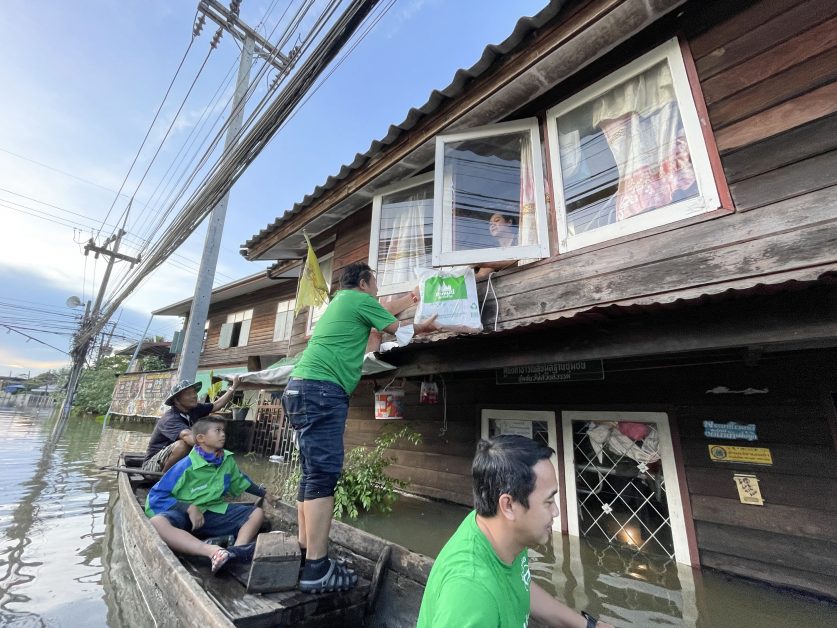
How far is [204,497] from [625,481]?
4.09 metres

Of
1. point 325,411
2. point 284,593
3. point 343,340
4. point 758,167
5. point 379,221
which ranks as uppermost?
point 379,221

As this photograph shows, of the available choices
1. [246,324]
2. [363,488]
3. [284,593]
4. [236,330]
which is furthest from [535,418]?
[236,330]

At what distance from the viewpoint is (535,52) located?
3377mm

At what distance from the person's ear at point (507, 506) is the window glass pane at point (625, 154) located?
9.42 ft

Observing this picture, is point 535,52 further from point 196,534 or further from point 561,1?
point 196,534

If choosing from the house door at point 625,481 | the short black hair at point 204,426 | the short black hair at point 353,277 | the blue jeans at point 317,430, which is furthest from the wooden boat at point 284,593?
the house door at point 625,481

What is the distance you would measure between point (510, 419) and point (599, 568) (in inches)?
73.9

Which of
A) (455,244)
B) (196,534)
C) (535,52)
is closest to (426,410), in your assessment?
(455,244)

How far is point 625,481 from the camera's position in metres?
3.89

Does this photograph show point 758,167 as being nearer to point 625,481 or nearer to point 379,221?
point 625,481

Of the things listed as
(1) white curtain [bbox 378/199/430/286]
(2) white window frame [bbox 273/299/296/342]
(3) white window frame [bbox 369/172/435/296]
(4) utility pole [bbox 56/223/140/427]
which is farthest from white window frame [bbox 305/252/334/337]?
(4) utility pole [bbox 56/223/140/427]

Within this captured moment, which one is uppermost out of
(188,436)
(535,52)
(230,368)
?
(535,52)

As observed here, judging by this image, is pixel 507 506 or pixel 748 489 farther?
pixel 748 489

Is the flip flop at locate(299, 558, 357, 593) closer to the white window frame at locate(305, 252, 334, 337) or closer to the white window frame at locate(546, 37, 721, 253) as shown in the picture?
the white window frame at locate(546, 37, 721, 253)
